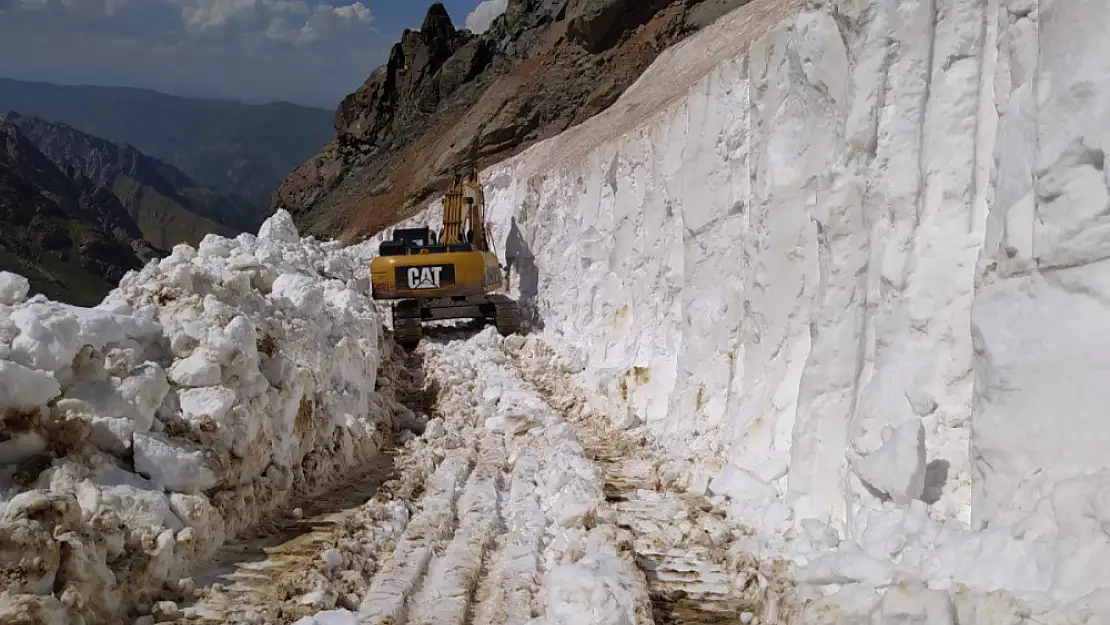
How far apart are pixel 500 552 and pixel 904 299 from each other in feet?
9.16

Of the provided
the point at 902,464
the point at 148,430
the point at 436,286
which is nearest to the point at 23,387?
the point at 148,430

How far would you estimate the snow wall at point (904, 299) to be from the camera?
128 inches

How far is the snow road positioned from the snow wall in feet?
1.56

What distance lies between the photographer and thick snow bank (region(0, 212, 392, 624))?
392 cm

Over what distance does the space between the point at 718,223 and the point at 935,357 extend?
12.3ft

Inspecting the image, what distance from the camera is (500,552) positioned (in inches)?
206

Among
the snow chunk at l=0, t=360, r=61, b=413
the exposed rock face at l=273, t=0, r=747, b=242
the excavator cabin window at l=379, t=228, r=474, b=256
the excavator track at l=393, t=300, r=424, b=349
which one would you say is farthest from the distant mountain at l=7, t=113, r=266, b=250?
the snow chunk at l=0, t=360, r=61, b=413

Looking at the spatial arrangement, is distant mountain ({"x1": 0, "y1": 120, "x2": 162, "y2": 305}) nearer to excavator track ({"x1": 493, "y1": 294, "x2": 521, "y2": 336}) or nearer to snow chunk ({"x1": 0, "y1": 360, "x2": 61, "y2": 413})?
excavator track ({"x1": 493, "y1": 294, "x2": 521, "y2": 336})

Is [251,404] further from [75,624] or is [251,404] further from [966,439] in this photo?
[966,439]

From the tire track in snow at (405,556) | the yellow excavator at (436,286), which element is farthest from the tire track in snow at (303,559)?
the yellow excavator at (436,286)

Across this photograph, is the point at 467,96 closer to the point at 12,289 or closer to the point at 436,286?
the point at 436,286

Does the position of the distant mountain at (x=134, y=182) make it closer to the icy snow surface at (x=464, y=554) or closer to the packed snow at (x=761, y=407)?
the packed snow at (x=761, y=407)

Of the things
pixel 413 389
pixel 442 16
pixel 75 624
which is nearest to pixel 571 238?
pixel 413 389

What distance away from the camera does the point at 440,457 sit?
7.30 meters
